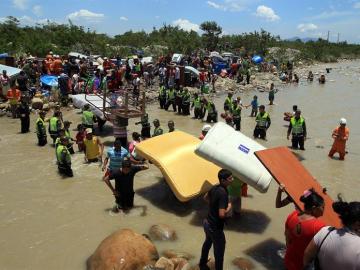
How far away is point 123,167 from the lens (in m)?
7.41

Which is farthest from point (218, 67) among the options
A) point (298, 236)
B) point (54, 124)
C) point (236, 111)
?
point (298, 236)

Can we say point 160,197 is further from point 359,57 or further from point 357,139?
point 359,57

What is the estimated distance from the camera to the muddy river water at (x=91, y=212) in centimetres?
671

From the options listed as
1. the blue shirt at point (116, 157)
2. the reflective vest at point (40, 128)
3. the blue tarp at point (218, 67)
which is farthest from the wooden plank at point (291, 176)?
the blue tarp at point (218, 67)

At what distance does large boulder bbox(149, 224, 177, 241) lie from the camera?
279 inches

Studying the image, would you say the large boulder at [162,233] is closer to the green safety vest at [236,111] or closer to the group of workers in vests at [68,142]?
the group of workers in vests at [68,142]

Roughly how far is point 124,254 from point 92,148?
5.35m

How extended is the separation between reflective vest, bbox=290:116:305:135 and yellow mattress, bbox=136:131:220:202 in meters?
4.99

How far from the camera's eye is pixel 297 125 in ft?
41.1

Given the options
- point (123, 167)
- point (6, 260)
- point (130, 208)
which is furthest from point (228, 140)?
point (6, 260)

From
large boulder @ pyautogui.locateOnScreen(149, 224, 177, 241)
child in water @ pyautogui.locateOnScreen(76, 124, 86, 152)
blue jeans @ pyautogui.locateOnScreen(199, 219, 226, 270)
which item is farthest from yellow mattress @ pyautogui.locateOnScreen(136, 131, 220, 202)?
child in water @ pyautogui.locateOnScreen(76, 124, 86, 152)

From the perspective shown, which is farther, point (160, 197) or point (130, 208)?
point (160, 197)

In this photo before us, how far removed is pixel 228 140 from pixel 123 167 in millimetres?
1992

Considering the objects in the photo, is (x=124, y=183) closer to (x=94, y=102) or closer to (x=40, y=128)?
(x=40, y=128)
